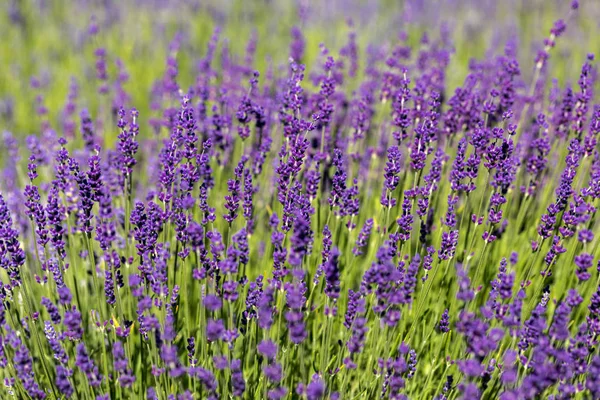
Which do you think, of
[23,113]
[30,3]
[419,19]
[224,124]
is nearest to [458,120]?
[224,124]

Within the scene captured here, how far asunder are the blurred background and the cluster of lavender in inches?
132

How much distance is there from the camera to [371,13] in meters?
10.8

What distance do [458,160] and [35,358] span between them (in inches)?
101

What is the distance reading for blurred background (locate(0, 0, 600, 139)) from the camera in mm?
7816

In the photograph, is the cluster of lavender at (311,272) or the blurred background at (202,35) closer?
the cluster of lavender at (311,272)

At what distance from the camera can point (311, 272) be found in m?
3.46

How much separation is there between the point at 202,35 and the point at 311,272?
264 inches

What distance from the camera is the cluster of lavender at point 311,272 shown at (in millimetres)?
2311

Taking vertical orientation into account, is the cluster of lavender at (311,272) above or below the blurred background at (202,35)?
below

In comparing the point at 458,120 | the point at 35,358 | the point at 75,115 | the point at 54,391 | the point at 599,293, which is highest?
the point at 75,115

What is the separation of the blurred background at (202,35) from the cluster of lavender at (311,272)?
11.0ft

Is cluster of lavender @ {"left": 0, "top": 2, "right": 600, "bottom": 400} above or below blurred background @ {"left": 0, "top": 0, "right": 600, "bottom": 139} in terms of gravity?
below

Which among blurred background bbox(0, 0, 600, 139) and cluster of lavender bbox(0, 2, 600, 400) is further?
blurred background bbox(0, 0, 600, 139)

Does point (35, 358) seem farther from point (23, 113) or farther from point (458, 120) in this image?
point (23, 113)
